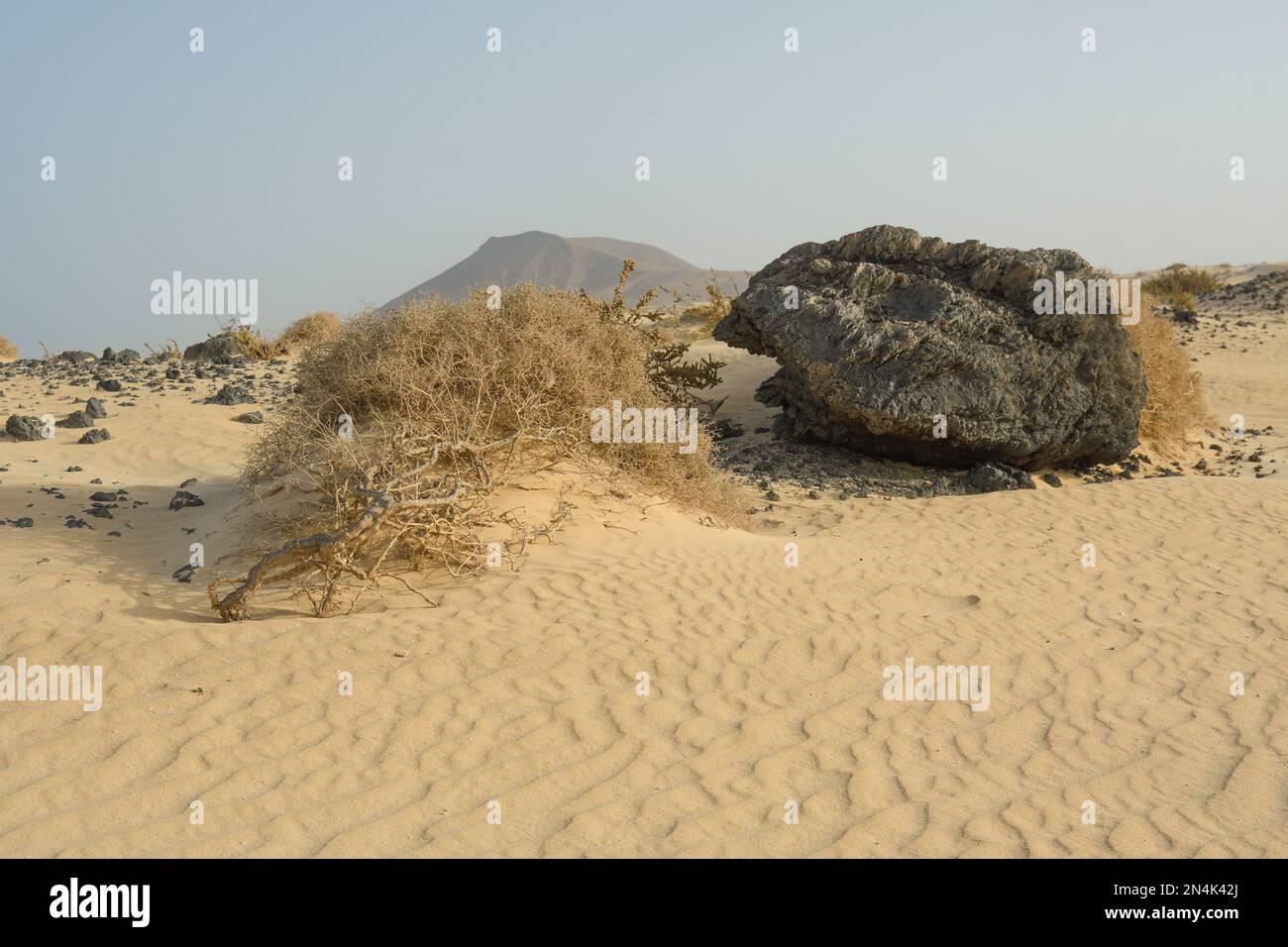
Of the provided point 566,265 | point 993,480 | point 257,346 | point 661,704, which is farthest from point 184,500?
point 566,265

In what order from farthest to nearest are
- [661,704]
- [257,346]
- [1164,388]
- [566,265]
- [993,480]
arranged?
1. [566,265]
2. [257,346]
3. [1164,388]
4. [993,480]
5. [661,704]

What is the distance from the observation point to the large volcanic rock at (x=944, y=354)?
1129cm

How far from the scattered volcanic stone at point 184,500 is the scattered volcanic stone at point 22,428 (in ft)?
13.8

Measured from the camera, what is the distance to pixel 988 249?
472 inches

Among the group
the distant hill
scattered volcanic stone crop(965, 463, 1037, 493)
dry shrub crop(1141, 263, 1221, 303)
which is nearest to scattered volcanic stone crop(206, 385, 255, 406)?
scattered volcanic stone crop(965, 463, 1037, 493)

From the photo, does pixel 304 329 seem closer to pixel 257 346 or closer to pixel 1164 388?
pixel 257 346

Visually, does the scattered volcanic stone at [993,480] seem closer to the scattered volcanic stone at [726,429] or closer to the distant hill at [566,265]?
the scattered volcanic stone at [726,429]

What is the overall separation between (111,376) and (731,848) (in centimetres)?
1678

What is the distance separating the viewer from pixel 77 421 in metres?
13.7

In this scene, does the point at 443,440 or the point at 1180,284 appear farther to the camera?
the point at 1180,284

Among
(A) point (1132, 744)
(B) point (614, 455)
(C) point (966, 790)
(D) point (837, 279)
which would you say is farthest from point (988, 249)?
(C) point (966, 790)

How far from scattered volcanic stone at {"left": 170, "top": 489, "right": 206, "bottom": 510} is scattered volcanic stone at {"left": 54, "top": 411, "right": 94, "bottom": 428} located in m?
4.68

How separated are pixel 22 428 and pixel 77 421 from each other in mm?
884
